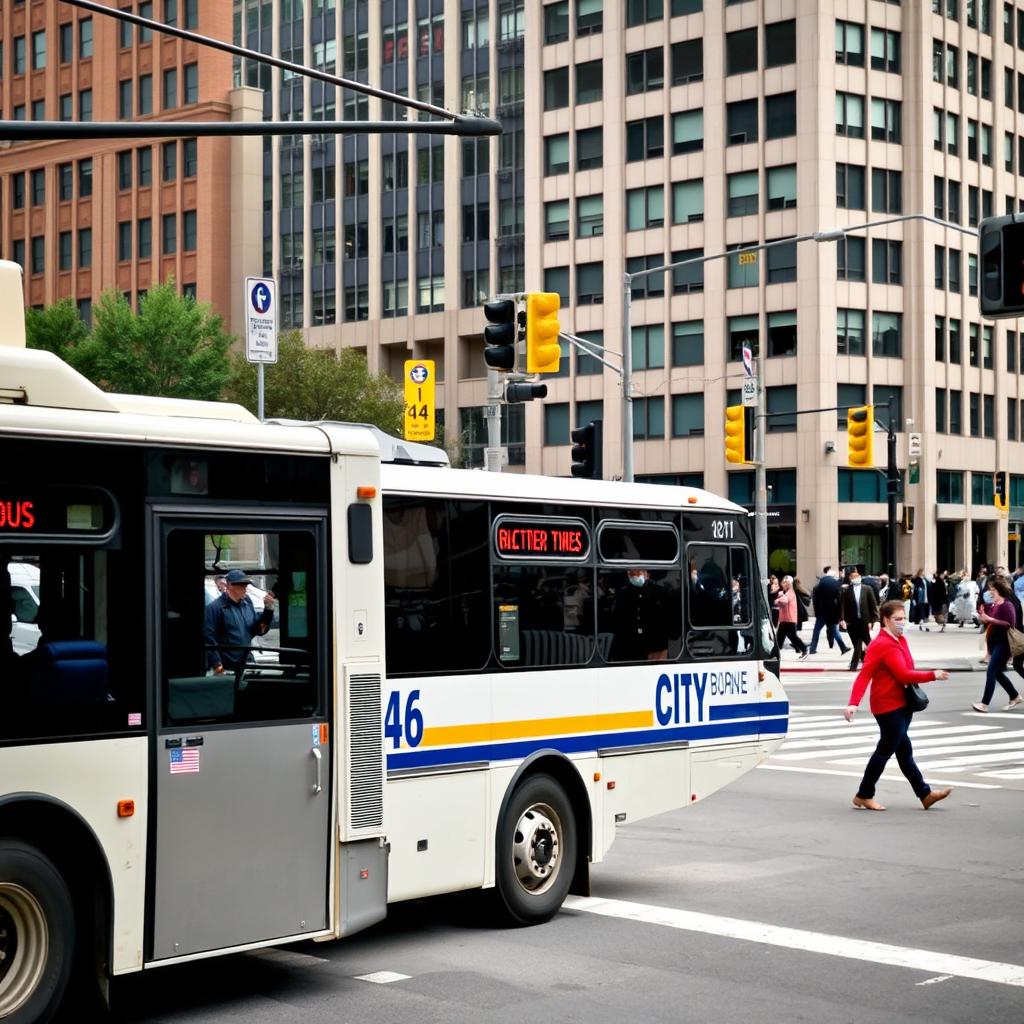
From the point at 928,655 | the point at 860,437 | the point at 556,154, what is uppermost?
the point at 556,154

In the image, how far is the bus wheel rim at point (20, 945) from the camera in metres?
7.09

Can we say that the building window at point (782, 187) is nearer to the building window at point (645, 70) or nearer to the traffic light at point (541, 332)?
the building window at point (645, 70)

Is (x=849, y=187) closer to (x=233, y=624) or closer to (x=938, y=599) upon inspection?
(x=938, y=599)

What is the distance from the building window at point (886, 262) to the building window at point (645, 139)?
9.84 meters

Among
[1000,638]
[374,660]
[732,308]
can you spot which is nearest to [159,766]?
[374,660]

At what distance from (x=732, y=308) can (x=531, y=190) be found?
1130cm

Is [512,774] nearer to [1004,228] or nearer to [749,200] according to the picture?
[1004,228]

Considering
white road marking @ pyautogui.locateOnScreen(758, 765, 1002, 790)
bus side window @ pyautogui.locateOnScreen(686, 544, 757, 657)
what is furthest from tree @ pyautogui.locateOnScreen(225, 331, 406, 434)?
bus side window @ pyautogui.locateOnScreen(686, 544, 757, 657)

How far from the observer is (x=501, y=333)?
2088 centimetres

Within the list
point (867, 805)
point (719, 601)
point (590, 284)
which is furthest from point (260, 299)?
point (590, 284)

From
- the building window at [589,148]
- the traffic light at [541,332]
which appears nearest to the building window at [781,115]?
the building window at [589,148]

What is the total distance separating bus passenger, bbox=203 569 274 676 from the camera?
7938 millimetres

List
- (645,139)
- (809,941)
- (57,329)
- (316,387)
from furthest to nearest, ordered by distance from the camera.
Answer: (645,139) → (57,329) → (316,387) → (809,941)

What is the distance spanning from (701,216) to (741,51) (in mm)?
6780
